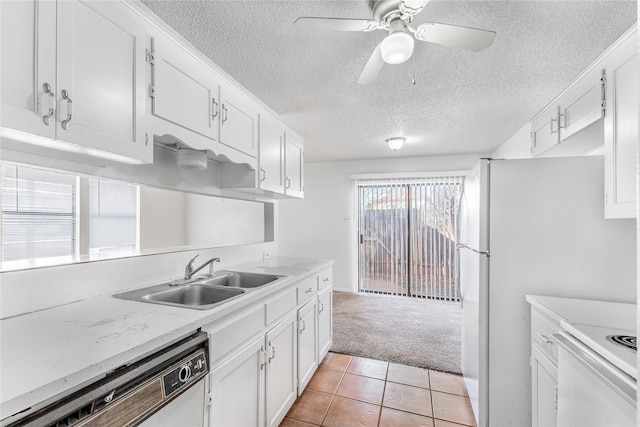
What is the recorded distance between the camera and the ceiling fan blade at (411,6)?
1.13 metres

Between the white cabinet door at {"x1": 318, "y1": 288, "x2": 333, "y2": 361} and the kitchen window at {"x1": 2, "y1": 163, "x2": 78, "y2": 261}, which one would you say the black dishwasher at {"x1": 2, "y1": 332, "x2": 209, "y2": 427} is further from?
the white cabinet door at {"x1": 318, "y1": 288, "x2": 333, "y2": 361}

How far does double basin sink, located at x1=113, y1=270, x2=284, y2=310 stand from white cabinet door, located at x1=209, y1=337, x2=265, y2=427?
28 centimetres

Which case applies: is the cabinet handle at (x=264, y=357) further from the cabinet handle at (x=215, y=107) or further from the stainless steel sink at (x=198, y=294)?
the cabinet handle at (x=215, y=107)

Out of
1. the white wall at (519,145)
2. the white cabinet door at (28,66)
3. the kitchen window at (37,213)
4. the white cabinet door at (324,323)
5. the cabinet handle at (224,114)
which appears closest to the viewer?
the white cabinet door at (28,66)

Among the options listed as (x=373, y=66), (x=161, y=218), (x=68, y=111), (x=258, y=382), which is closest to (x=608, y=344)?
(x=258, y=382)

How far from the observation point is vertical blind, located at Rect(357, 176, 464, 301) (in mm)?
4492

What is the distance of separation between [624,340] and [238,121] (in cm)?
221

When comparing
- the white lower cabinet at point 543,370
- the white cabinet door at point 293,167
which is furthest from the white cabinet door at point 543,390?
the white cabinet door at point 293,167

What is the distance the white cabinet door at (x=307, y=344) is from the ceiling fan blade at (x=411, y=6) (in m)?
1.85

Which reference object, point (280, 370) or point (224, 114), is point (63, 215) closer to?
point (224, 114)

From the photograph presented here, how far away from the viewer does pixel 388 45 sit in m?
1.27

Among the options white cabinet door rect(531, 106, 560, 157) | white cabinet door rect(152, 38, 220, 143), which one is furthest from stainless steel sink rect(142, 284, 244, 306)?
white cabinet door rect(531, 106, 560, 157)

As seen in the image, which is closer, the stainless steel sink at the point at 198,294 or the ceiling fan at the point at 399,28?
the ceiling fan at the point at 399,28

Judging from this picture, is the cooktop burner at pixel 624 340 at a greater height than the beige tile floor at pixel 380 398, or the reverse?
the cooktop burner at pixel 624 340
